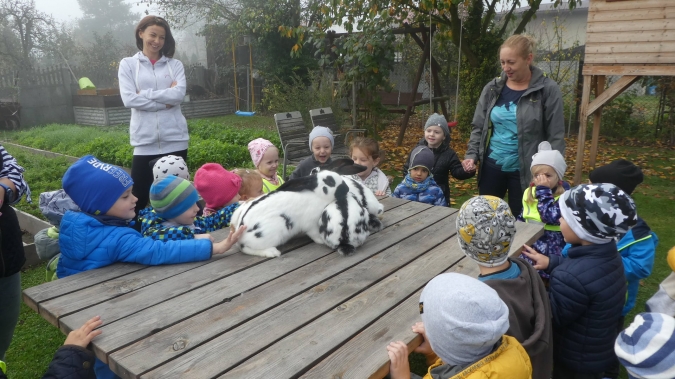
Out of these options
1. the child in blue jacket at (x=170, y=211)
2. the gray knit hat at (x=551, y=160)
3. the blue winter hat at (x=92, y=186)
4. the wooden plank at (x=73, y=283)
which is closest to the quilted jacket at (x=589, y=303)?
the gray knit hat at (x=551, y=160)

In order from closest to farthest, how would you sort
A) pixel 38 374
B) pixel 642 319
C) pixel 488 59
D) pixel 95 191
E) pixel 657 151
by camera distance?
pixel 642 319 → pixel 95 191 → pixel 38 374 → pixel 657 151 → pixel 488 59

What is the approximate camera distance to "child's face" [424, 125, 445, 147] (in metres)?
4.08

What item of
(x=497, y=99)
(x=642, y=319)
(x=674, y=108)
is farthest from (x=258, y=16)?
(x=642, y=319)

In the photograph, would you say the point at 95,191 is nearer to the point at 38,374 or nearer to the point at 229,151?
the point at 38,374

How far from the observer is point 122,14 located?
42219mm

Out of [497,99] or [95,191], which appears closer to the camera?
[95,191]

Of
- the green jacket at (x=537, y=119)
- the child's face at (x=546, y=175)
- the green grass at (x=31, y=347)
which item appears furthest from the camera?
A: the green jacket at (x=537, y=119)

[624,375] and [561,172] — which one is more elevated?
[561,172]

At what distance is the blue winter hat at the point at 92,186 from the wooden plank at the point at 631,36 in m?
6.91

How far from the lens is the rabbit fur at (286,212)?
250 centimetres

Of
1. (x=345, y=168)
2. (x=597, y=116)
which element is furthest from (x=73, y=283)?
(x=597, y=116)

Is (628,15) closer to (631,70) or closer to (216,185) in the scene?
(631,70)

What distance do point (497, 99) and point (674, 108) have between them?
8055 millimetres

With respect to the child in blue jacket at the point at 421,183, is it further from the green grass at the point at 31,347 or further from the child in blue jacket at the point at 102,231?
the green grass at the point at 31,347
